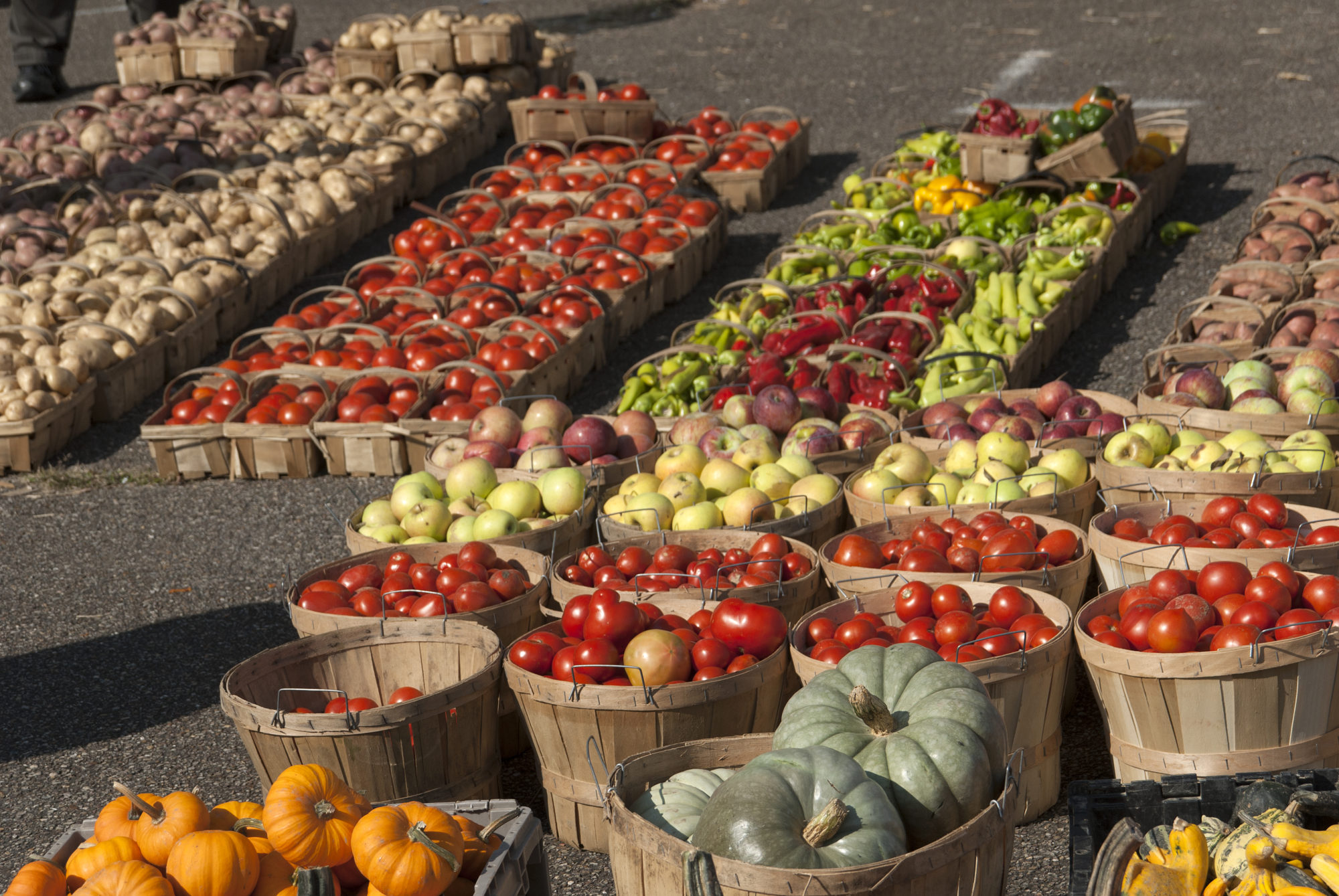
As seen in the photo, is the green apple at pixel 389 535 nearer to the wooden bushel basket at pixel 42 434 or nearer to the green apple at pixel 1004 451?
the green apple at pixel 1004 451

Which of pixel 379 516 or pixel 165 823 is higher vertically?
pixel 165 823

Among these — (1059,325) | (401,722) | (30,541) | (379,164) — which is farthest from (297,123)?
(401,722)

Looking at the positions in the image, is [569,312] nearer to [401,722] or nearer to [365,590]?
[365,590]

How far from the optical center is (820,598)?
4805 millimetres

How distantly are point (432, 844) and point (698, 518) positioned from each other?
2.35m

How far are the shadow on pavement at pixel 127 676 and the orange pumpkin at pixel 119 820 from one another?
190cm

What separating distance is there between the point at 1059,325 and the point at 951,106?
6.51 meters

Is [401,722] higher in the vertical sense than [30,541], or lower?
higher

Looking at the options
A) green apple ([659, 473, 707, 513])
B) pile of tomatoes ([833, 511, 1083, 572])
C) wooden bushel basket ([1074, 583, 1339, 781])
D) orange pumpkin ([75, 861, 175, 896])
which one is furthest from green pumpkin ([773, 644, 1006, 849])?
green apple ([659, 473, 707, 513])

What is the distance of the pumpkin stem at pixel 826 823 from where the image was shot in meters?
2.84

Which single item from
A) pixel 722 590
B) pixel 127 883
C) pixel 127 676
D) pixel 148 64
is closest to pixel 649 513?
pixel 722 590

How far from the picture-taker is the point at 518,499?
540 cm

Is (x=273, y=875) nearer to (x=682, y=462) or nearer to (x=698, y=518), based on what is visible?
(x=698, y=518)

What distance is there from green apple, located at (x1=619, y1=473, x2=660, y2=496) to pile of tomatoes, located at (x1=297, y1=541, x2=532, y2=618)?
775 millimetres
